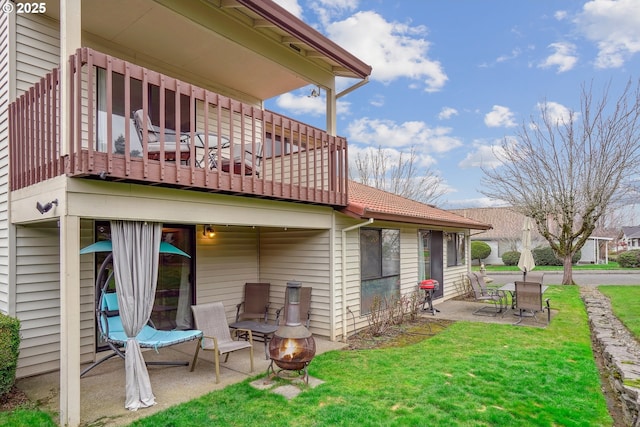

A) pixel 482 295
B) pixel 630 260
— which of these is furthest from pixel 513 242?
pixel 482 295

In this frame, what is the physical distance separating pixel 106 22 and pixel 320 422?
6370mm

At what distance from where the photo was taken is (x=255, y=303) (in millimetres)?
7832

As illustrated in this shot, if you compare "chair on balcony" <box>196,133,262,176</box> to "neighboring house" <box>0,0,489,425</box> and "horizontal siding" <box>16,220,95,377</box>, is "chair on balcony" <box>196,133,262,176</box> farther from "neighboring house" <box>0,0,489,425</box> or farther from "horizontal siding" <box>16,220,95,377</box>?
"horizontal siding" <box>16,220,95,377</box>

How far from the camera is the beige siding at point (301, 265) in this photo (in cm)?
716

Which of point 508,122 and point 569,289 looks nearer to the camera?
point 569,289

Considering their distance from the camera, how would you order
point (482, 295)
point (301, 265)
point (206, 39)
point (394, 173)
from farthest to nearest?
1. point (394, 173)
2. point (482, 295)
3. point (301, 265)
4. point (206, 39)

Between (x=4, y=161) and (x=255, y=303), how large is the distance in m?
4.82

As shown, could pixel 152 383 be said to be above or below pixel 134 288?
below

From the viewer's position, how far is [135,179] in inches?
159

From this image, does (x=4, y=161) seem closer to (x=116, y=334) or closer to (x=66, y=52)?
(x=66, y=52)

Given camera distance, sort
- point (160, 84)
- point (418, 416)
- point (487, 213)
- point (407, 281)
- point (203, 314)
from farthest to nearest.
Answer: point (487, 213)
point (407, 281)
point (203, 314)
point (160, 84)
point (418, 416)

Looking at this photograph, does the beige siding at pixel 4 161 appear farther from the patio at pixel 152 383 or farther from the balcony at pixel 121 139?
the patio at pixel 152 383

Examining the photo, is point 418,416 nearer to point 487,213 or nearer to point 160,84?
point 160,84

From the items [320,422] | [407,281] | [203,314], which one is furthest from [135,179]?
[407,281]
